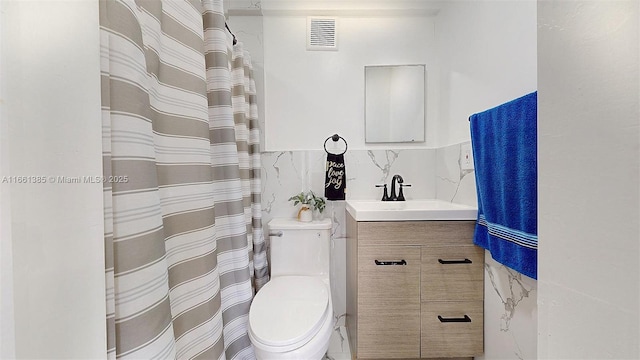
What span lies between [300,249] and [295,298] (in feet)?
1.22

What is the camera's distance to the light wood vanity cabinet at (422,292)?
1.23m

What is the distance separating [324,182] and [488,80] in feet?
3.53

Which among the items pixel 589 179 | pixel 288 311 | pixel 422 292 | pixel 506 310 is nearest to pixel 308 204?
pixel 288 311

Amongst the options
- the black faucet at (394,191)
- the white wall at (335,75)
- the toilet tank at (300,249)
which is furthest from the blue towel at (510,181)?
the toilet tank at (300,249)

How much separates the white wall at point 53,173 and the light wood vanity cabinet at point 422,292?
42.8 inches

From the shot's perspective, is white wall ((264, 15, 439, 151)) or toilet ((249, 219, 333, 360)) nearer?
toilet ((249, 219, 333, 360))

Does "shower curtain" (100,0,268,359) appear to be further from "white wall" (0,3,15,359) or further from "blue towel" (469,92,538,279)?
"blue towel" (469,92,538,279)

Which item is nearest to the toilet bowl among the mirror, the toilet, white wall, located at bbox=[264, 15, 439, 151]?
the toilet

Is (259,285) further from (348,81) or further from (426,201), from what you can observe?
(348,81)

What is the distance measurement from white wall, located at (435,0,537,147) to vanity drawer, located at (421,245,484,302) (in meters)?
0.65

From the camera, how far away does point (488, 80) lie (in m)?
1.25

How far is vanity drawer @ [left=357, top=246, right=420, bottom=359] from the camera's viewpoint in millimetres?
1228

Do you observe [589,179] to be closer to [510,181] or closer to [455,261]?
[510,181]

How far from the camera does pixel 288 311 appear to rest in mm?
1097
